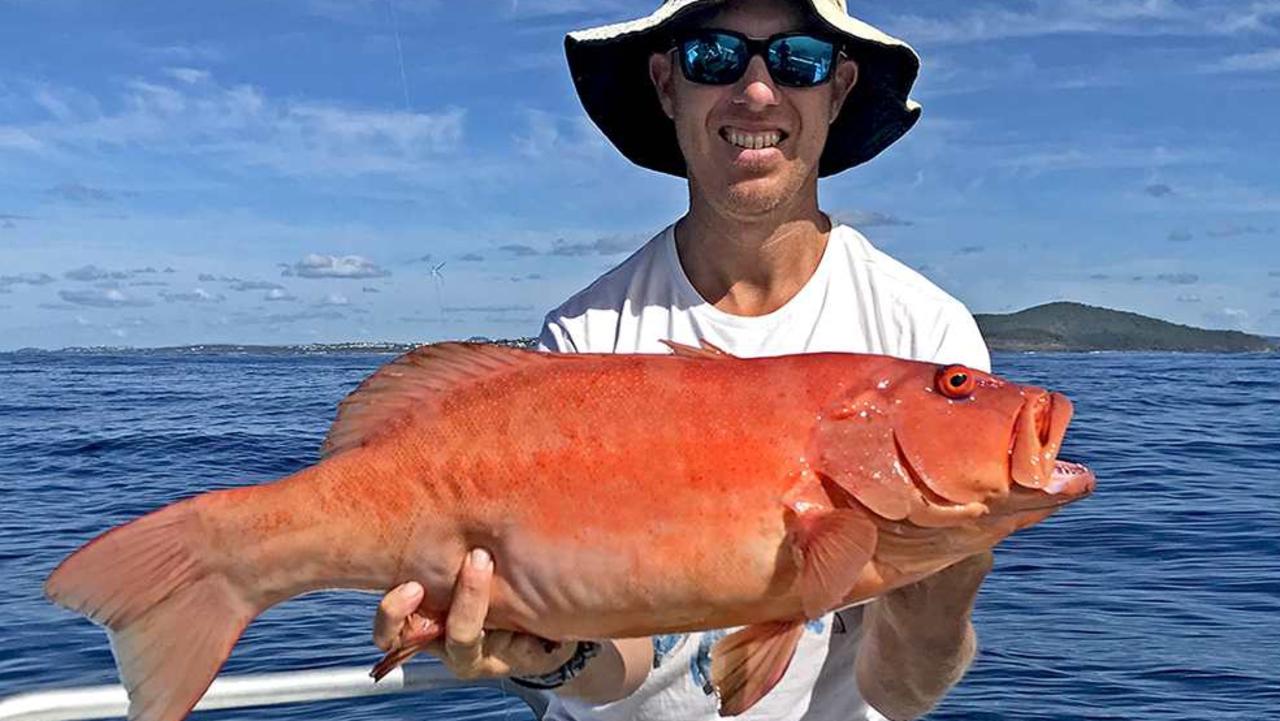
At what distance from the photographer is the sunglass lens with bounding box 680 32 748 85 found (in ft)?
13.3

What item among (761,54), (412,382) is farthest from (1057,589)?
(412,382)

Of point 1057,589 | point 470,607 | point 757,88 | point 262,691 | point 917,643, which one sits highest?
point 757,88

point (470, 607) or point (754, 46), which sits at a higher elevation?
point (754, 46)

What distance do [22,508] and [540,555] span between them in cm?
1517

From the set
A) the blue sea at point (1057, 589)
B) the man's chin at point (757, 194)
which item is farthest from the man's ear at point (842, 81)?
the blue sea at point (1057, 589)

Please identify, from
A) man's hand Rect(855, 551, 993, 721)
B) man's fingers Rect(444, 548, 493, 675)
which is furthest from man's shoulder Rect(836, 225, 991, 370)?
man's fingers Rect(444, 548, 493, 675)

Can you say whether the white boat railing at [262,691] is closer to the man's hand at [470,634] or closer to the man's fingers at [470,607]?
the man's hand at [470,634]

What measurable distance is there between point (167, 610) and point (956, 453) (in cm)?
187

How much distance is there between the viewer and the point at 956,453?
2.92m

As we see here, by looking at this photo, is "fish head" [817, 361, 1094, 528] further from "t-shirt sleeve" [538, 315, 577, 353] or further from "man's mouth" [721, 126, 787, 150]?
"t-shirt sleeve" [538, 315, 577, 353]

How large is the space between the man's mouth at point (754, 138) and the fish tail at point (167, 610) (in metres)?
1.96

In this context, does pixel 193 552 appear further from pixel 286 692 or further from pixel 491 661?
pixel 286 692

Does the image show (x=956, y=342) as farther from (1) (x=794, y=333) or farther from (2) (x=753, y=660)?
(2) (x=753, y=660)

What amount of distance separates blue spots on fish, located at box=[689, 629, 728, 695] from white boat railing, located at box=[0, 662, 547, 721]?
21.4 inches
